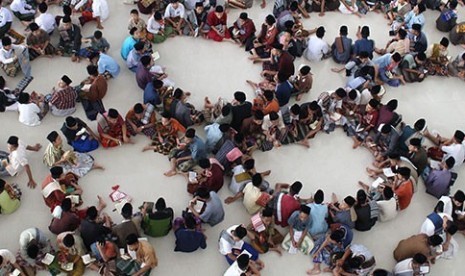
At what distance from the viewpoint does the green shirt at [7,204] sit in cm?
935

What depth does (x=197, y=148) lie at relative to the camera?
10.2m

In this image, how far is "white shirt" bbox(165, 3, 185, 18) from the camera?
12.2 metres

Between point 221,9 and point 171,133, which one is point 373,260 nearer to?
point 171,133

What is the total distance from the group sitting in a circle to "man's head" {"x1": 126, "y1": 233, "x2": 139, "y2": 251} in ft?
0.05

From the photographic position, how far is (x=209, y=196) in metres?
9.35

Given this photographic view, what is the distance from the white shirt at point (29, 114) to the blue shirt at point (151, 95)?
2094 mm

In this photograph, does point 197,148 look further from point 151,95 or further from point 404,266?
point 404,266

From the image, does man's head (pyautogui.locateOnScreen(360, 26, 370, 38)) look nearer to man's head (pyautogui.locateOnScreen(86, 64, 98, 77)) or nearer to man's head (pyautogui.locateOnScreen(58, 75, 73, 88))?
man's head (pyautogui.locateOnScreen(86, 64, 98, 77))

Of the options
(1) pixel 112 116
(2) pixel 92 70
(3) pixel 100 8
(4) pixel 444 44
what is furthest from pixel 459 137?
(3) pixel 100 8

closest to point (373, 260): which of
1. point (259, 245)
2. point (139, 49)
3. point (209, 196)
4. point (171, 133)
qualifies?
point (259, 245)

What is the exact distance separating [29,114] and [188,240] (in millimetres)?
4049

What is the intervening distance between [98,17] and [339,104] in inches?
223

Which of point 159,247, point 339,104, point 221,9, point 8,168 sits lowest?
point 159,247

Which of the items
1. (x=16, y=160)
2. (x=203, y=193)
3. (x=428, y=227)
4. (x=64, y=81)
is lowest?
(x=428, y=227)
